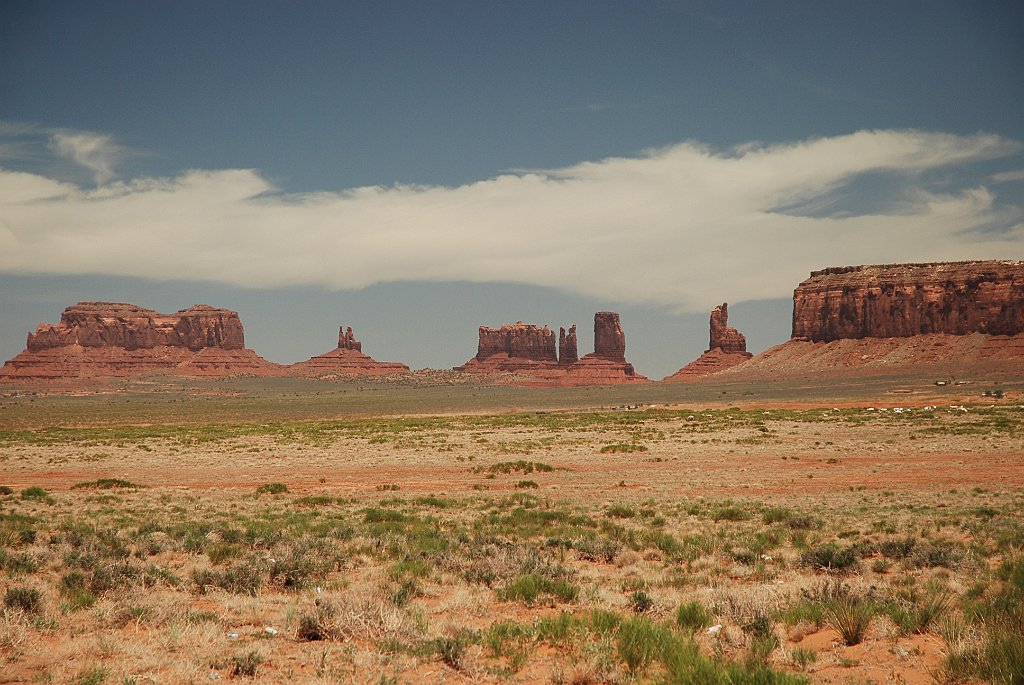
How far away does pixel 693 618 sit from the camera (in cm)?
Answer: 861

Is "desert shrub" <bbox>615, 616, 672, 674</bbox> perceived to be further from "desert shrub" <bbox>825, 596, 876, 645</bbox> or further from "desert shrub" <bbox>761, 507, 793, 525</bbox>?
"desert shrub" <bbox>761, 507, 793, 525</bbox>

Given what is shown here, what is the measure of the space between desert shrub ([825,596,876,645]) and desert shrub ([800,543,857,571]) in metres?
3.64

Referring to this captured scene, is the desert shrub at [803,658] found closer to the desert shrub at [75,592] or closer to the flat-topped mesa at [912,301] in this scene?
the desert shrub at [75,592]

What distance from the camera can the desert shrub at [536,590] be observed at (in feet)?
33.0

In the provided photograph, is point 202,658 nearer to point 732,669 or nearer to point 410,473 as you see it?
point 732,669

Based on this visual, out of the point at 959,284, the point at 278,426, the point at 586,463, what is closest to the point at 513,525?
the point at 586,463

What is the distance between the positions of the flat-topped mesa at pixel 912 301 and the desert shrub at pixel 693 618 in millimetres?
153384

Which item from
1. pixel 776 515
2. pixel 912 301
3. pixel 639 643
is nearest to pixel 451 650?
pixel 639 643

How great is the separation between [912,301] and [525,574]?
520 ft

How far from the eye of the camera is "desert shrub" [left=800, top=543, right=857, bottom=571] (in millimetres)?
12030

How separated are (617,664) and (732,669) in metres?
1.23

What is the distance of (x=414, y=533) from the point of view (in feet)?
50.1

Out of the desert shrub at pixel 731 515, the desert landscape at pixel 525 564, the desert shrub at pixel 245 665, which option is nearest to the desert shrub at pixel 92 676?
the desert landscape at pixel 525 564

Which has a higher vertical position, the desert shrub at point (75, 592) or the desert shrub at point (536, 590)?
the desert shrub at point (75, 592)
